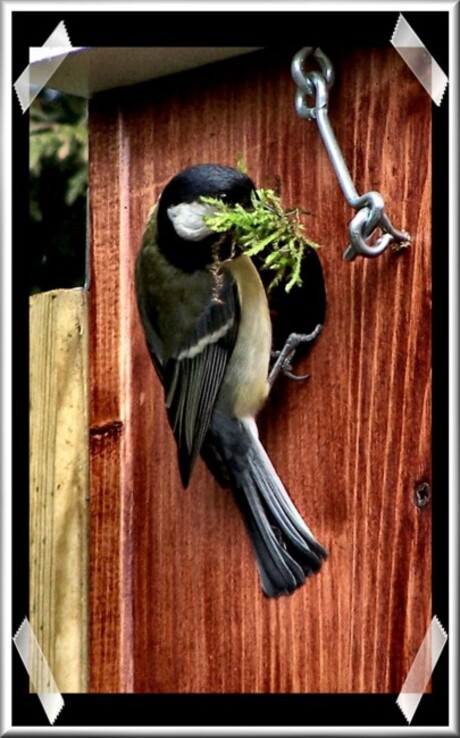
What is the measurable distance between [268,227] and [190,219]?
0.15 metres

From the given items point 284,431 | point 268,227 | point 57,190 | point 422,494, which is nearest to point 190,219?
point 268,227

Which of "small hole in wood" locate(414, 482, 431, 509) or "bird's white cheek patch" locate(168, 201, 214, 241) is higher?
"bird's white cheek patch" locate(168, 201, 214, 241)

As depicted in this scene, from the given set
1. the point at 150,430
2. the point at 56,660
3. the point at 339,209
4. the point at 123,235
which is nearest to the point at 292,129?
the point at 339,209

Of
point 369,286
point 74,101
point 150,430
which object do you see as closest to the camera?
point 369,286

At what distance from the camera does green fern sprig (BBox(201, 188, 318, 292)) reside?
1234mm

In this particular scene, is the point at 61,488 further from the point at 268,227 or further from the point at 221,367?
the point at 268,227

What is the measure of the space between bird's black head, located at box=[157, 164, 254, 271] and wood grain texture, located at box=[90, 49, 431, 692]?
0.10 meters

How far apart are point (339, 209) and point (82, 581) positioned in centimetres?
68

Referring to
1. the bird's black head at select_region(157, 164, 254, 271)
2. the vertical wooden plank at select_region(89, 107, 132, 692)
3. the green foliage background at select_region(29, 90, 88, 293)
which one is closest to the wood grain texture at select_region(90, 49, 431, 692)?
the vertical wooden plank at select_region(89, 107, 132, 692)

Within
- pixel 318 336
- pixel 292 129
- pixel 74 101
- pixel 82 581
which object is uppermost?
pixel 74 101

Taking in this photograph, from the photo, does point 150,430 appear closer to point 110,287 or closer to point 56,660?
point 110,287

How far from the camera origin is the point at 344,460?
4.17 ft

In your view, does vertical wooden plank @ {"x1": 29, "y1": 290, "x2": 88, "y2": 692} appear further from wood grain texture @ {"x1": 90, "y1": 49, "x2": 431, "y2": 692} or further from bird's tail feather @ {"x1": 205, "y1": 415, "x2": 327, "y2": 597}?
bird's tail feather @ {"x1": 205, "y1": 415, "x2": 327, "y2": 597}

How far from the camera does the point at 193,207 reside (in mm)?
1338
